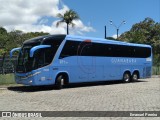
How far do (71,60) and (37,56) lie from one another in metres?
2.78

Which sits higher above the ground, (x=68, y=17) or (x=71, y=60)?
(x=68, y=17)

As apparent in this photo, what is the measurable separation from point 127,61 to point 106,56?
309cm

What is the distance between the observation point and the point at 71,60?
73.6 feet

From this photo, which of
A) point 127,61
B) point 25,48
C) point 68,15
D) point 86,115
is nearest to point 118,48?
point 127,61

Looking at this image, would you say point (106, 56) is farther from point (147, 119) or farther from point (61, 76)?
point (147, 119)

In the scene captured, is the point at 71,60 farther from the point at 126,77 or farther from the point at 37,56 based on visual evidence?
the point at 126,77

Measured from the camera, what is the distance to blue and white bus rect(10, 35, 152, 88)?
20578mm

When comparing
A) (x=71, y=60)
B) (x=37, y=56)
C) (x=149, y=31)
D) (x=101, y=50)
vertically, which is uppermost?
(x=149, y=31)
